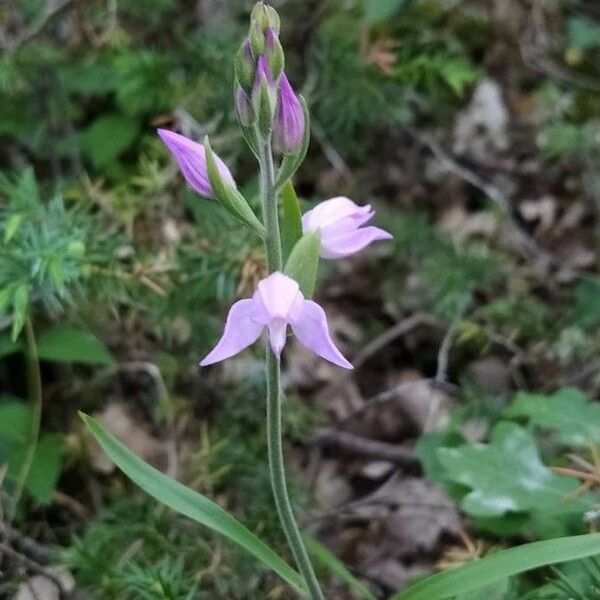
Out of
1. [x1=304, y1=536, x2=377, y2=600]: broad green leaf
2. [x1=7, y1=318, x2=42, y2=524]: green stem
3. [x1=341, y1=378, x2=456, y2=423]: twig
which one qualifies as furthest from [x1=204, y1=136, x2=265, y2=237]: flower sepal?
[x1=341, y1=378, x2=456, y2=423]: twig

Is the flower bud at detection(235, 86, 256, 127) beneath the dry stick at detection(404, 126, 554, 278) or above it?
above

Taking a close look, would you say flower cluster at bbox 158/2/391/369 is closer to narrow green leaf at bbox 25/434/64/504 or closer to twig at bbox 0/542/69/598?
twig at bbox 0/542/69/598

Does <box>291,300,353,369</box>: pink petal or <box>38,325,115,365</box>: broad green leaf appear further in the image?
<box>38,325,115,365</box>: broad green leaf

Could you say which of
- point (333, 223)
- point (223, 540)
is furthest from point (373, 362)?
point (333, 223)

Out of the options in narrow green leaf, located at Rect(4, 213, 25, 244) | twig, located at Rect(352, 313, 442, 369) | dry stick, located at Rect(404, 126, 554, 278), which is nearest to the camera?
narrow green leaf, located at Rect(4, 213, 25, 244)

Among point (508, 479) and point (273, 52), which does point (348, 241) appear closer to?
point (273, 52)

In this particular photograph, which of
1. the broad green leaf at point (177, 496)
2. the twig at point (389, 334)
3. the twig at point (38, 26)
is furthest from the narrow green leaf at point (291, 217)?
the twig at point (38, 26)

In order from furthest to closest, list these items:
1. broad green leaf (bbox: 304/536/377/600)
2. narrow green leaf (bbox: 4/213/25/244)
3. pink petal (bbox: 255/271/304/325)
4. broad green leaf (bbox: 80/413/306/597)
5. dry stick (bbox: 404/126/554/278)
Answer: dry stick (bbox: 404/126/554/278)
narrow green leaf (bbox: 4/213/25/244)
broad green leaf (bbox: 304/536/377/600)
broad green leaf (bbox: 80/413/306/597)
pink petal (bbox: 255/271/304/325)
